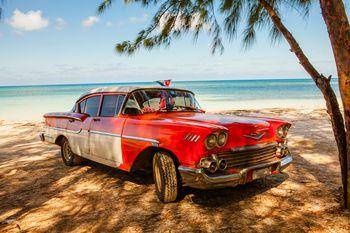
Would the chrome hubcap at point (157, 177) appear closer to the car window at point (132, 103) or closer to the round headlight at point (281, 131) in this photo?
the car window at point (132, 103)

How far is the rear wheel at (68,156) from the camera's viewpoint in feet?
21.6

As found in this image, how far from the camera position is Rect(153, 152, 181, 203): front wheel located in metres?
4.16

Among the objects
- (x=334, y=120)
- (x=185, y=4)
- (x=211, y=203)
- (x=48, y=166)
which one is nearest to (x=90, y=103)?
(x=48, y=166)

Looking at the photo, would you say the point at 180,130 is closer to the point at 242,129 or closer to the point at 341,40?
the point at 242,129

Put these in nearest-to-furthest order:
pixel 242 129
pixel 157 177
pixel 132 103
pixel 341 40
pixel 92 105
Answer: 1. pixel 341 40
2. pixel 242 129
3. pixel 157 177
4. pixel 132 103
5. pixel 92 105

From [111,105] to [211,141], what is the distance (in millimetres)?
2146

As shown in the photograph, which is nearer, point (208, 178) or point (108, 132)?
point (208, 178)

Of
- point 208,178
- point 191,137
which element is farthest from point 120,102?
point 208,178

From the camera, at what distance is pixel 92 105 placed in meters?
6.00

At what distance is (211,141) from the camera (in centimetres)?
385

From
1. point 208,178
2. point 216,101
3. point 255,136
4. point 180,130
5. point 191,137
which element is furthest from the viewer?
point 216,101

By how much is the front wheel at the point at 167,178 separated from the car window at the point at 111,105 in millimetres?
1278

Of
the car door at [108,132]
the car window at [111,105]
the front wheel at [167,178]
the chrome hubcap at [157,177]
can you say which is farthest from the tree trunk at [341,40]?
the car window at [111,105]

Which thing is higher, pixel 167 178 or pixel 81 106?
pixel 81 106
